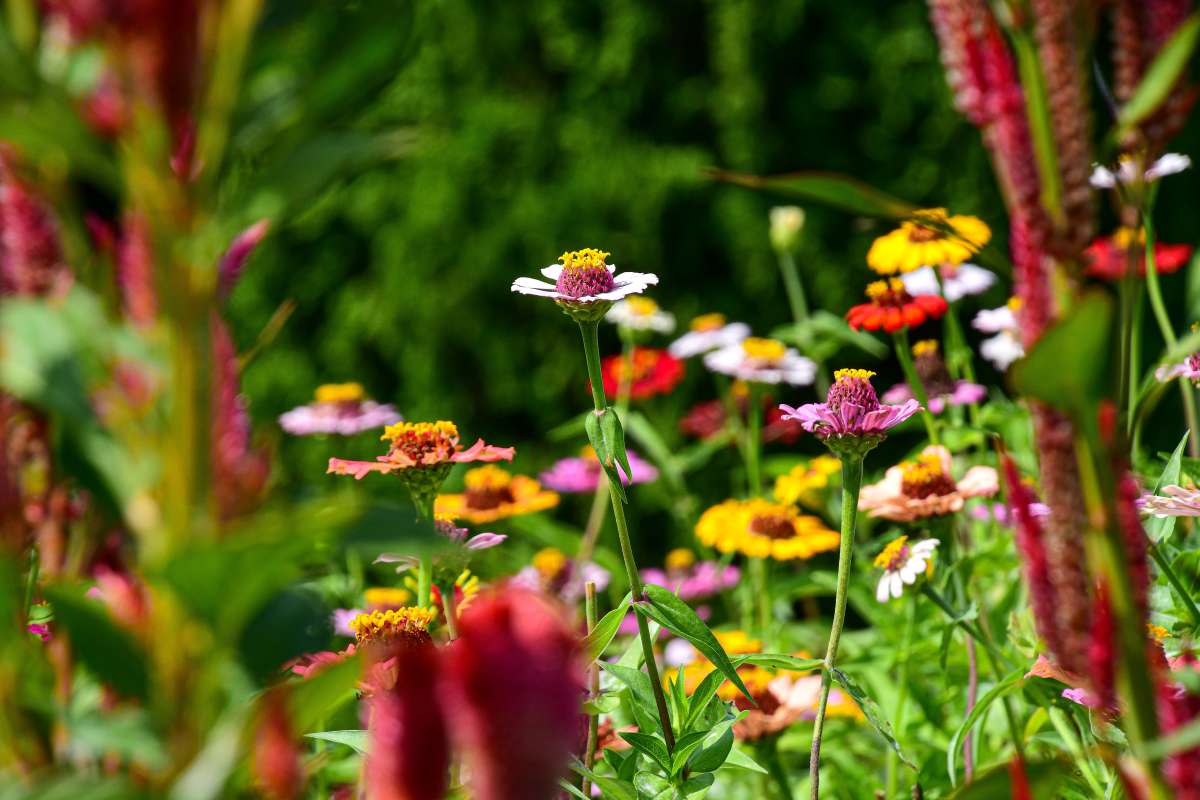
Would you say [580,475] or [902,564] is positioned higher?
[902,564]

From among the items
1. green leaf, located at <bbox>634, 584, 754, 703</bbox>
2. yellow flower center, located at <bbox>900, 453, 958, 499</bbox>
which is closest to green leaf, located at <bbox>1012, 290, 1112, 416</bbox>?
green leaf, located at <bbox>634, 584, 754, 703</bbox>

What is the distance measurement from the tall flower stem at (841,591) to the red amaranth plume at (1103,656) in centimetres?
45

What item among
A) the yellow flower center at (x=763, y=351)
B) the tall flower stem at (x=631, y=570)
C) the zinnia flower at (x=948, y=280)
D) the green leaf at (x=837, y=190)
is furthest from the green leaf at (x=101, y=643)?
the yellow flower center at (x=763, y=351)

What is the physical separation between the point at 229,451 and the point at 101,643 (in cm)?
8

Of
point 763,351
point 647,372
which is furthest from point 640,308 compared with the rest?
point 763,351

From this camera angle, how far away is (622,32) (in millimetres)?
3242

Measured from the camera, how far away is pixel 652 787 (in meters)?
0.91

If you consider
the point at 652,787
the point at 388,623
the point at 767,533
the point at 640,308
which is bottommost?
the point at 767,533

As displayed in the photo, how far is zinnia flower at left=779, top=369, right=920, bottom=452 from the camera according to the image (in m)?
1.02

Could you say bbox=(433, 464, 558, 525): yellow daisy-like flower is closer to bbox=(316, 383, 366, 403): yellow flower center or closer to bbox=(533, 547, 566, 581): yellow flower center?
bbox=(533, 547, 566, 581): yellow flower center

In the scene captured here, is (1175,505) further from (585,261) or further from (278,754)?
(278,754)

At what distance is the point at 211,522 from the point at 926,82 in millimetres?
3092

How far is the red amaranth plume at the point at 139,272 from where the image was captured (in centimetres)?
42

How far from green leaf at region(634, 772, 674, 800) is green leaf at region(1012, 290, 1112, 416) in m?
0.53
